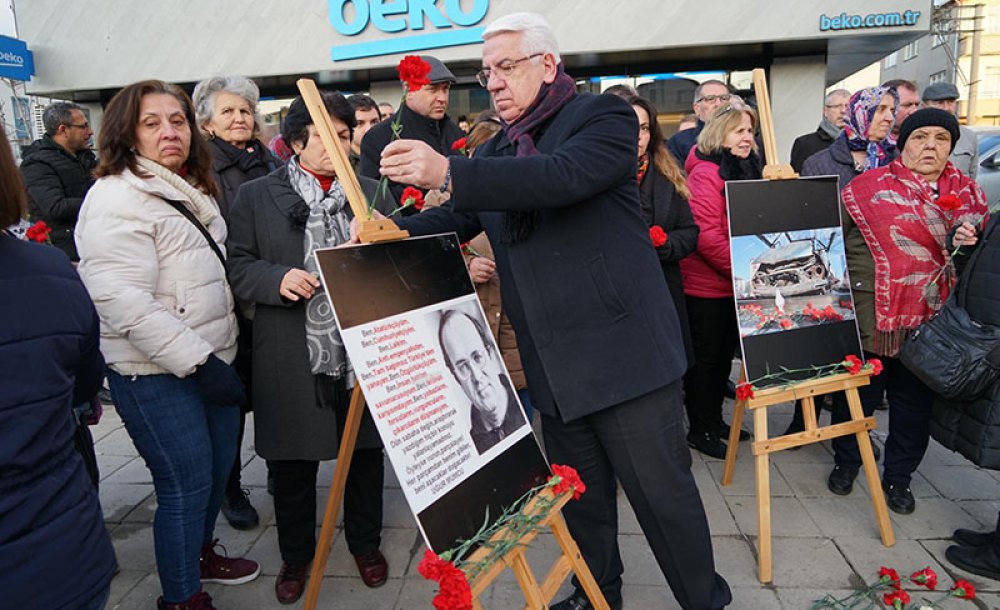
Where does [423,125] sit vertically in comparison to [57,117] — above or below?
below

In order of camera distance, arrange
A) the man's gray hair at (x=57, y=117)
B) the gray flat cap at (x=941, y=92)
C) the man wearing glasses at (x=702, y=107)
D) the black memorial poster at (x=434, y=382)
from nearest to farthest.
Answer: the black memorial poster at (x=434, y=382), the man's gray hair at (x=57, y=117), the man wearing glasses at (x=702, y=107), the gray flat cap at (x=941, y=92)

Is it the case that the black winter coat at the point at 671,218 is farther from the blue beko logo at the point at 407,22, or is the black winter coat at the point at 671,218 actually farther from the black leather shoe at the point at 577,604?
the blue beko logo at the point at 407,22

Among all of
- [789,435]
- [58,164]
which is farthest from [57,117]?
[789,435]

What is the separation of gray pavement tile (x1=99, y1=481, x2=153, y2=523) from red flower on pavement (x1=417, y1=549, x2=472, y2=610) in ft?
8.88

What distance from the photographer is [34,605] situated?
1319 millimetres

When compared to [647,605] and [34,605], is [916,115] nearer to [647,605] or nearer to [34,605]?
[647,605]

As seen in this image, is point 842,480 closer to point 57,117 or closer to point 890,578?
point 890,578

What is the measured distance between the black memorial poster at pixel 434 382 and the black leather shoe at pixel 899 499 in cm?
215

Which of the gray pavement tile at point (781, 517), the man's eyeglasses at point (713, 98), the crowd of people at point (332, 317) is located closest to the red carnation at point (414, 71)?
the crowd of people at point (332, 317)

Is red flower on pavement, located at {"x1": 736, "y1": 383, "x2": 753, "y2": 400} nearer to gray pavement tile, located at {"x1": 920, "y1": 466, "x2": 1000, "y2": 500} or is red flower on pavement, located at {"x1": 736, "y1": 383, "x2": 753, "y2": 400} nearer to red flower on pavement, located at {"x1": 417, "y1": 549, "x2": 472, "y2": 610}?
gray pavement tile, located at {"x1": 920, "y1": 466, "x2": 1000, "y2": 500}

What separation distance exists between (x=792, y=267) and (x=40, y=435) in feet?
9.27

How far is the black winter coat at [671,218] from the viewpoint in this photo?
139 inches

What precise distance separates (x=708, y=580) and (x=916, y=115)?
7.44 feet

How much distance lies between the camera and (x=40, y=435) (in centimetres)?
134
